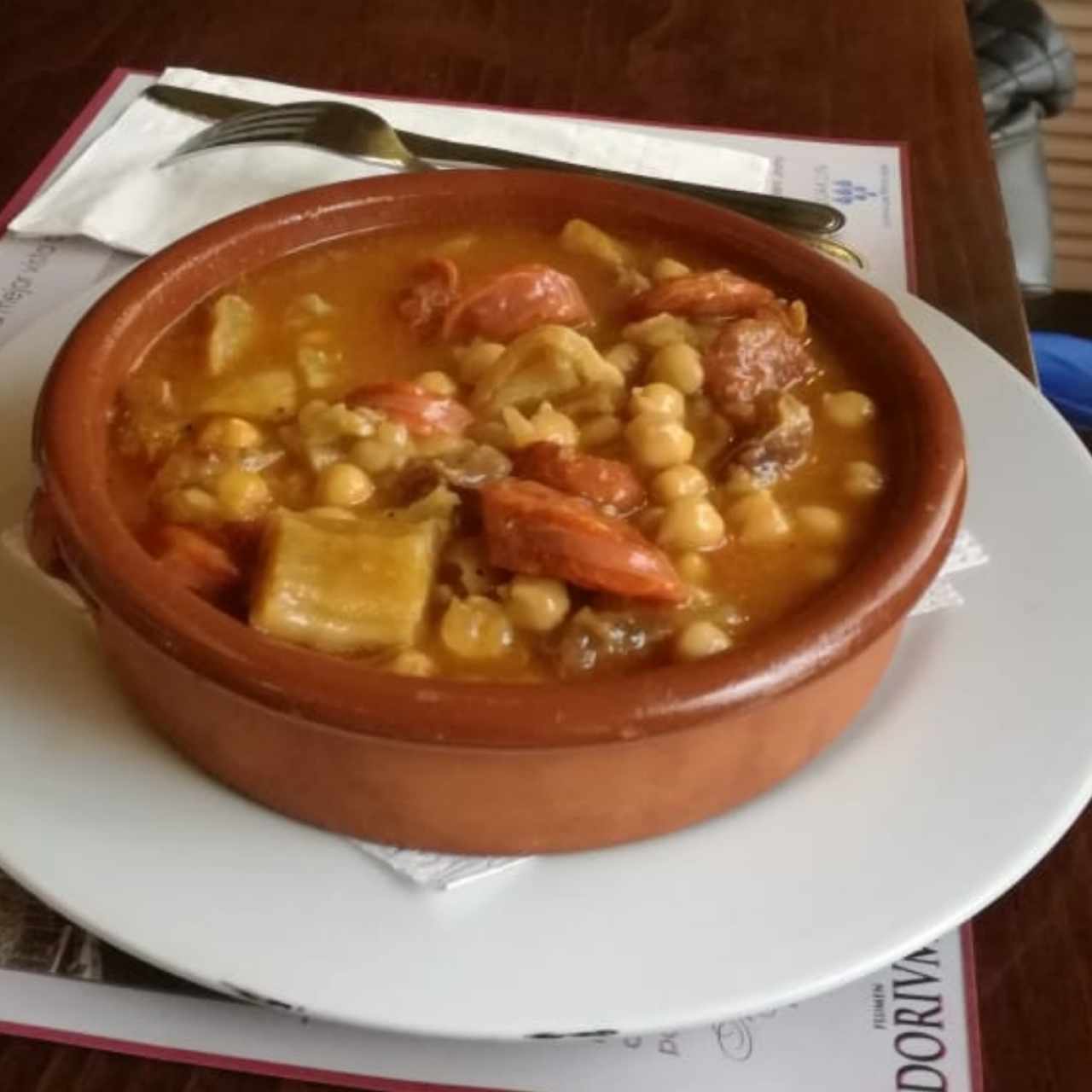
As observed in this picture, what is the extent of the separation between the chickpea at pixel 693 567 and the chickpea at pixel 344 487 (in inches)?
9.7

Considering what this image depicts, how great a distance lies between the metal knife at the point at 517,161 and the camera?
1.81m

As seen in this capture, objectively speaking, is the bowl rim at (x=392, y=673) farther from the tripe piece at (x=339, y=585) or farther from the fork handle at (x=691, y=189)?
the fork handle at (x=691, y=189)

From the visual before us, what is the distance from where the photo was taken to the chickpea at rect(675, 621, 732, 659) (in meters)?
1.09

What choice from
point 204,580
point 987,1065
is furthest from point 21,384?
point 987,1065

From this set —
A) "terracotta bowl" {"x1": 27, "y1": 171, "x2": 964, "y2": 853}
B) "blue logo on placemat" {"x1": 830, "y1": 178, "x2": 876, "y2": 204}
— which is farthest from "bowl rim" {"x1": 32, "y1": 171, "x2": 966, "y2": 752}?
"blue logo on placemat" {"x1": 830, "y1": 178, "x2": 876, "y2": 204}

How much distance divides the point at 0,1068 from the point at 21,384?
70 cm

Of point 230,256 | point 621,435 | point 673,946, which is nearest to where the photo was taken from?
point 673,946

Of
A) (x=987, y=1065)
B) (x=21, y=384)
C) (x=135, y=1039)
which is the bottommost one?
(x=987, y=1065)

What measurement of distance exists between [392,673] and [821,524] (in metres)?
0.39

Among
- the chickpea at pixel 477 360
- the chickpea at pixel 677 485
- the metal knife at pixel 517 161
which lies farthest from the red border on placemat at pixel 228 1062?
the metal knife at pixel 517 161

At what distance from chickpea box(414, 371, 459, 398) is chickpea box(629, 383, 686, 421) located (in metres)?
0.15

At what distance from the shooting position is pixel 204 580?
112cm

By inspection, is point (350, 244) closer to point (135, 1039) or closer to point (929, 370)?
point (929, 370)

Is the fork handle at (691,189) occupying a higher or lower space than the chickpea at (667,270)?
lower
